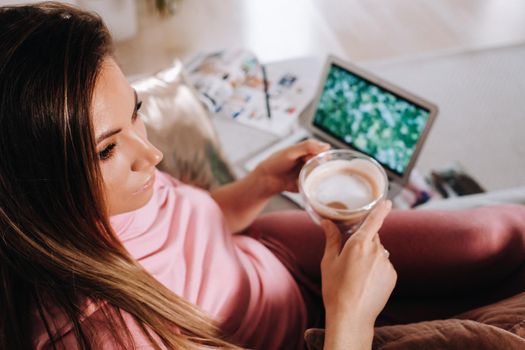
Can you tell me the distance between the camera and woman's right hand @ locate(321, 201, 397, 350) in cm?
77

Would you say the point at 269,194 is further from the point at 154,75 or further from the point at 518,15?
the point at 518,15

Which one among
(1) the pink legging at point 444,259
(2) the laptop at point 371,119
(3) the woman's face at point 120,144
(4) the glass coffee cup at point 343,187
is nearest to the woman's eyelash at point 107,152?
(3) the woman's face at point 120,144

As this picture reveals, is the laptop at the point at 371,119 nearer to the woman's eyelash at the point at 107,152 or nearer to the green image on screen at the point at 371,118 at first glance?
the green image on screen at the point at 371,118

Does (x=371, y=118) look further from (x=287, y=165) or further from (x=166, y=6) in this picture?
(x=166, y=6)

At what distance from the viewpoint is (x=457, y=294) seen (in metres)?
1.04

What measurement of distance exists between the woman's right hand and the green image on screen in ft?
1.68

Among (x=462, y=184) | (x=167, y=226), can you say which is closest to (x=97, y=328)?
(x=167, y=226)

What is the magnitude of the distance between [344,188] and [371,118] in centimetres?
48

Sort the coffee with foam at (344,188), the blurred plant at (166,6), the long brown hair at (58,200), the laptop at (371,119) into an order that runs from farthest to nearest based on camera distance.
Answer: the blurred plant at (166,6), the laptop at (371,119), the coffee with foam at (344,188), the long brown hair at (58,200)

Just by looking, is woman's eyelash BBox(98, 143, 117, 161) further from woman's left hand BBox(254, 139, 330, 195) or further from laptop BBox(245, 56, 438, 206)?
laptop BBox(245, 56, 438, 206)

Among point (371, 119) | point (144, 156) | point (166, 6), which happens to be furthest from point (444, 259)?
point (166, 6)

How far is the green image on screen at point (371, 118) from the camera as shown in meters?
1.28

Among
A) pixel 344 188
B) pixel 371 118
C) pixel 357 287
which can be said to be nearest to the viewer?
pixel 357 287

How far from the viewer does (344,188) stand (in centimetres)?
94
